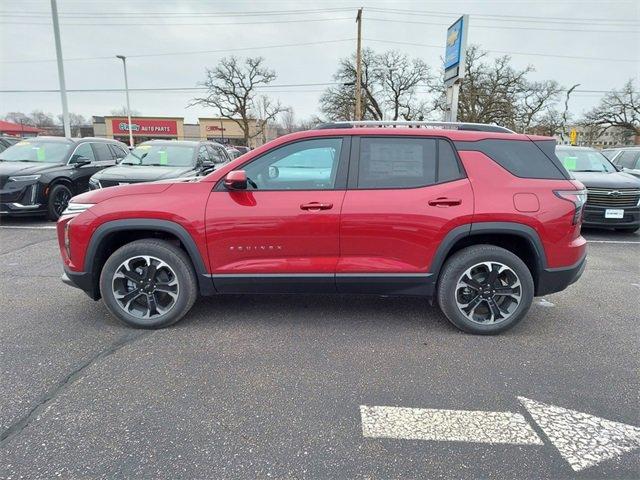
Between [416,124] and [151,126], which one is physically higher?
[151,126]

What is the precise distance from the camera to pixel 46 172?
26.7 feet

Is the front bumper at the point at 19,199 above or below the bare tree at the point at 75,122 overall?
below

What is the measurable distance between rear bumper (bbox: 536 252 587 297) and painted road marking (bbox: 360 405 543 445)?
1445 mm

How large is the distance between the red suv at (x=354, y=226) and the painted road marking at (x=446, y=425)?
3.83ft

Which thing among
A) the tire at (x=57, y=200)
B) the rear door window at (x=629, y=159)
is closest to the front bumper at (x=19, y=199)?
the tire at (x=57, y=200)

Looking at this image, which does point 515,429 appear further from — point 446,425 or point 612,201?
point 612,201

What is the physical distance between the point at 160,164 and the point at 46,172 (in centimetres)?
220

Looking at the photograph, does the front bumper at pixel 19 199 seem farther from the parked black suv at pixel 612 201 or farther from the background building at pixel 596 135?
the background building at pixel 596 135

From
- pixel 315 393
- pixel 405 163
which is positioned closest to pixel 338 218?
pixel 405 163

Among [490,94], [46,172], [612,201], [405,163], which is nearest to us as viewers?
[405,163]

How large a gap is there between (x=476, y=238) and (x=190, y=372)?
2.57m

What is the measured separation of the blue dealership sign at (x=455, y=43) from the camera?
449 inches

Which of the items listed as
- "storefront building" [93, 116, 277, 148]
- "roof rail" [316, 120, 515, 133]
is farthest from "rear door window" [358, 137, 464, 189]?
"storefront building" [93, 116, 277, 148]

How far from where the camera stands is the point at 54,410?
98.0 inches
